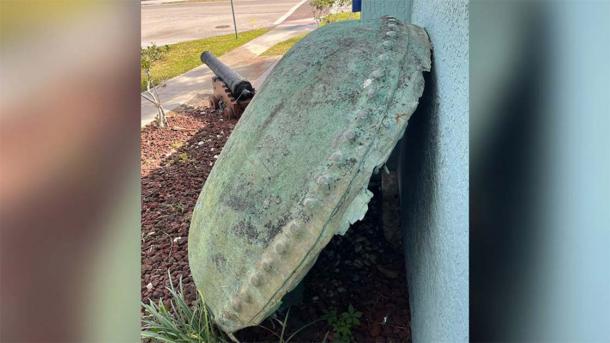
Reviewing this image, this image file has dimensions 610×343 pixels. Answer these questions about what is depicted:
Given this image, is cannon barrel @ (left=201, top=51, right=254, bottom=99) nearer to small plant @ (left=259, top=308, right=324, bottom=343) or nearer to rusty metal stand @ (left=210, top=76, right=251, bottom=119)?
rusty metal stand @ (left=210, top=76, right=251, bottom=119)

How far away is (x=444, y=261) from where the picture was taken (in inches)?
56.3

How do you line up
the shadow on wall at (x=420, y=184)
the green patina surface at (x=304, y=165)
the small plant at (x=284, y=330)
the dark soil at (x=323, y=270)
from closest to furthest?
the green patina surface at (x=304, y=165)
the shadow on wall at (x=420, y=184)
the small plant at (x=284, y=330)
the dark soil at (x=323, y=270)

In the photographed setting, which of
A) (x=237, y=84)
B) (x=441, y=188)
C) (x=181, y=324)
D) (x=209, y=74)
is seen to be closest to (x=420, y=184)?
(x=441, y=188)

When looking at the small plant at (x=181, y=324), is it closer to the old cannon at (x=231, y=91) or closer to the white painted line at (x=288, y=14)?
the old cannon at (x=231, y=91)

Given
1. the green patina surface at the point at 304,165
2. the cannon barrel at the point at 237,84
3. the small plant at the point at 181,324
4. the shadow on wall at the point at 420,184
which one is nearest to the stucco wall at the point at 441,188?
the shadow on wall at the point at 420,184

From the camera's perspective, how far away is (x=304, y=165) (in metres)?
1.67

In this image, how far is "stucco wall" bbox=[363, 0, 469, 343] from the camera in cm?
119

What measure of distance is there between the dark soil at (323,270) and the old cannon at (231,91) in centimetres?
114

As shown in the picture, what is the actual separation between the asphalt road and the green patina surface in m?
9.93

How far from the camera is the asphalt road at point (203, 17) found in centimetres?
1265

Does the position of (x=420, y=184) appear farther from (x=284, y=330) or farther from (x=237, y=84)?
(x=237, y=84)
